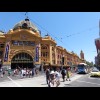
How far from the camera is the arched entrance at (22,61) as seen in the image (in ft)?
273

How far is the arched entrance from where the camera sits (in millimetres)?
83125

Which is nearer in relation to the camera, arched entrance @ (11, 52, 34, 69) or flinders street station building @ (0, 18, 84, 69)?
arched entrance @ (11, 52, 34, 69)

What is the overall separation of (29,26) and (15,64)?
18.8 metres

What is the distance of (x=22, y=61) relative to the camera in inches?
3273

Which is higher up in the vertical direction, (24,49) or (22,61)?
(24,49)

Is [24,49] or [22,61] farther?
[24,49]

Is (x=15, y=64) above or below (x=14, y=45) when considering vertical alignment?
below

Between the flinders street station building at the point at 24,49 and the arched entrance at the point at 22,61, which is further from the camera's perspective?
the flinders street station building at the point at 24,49
